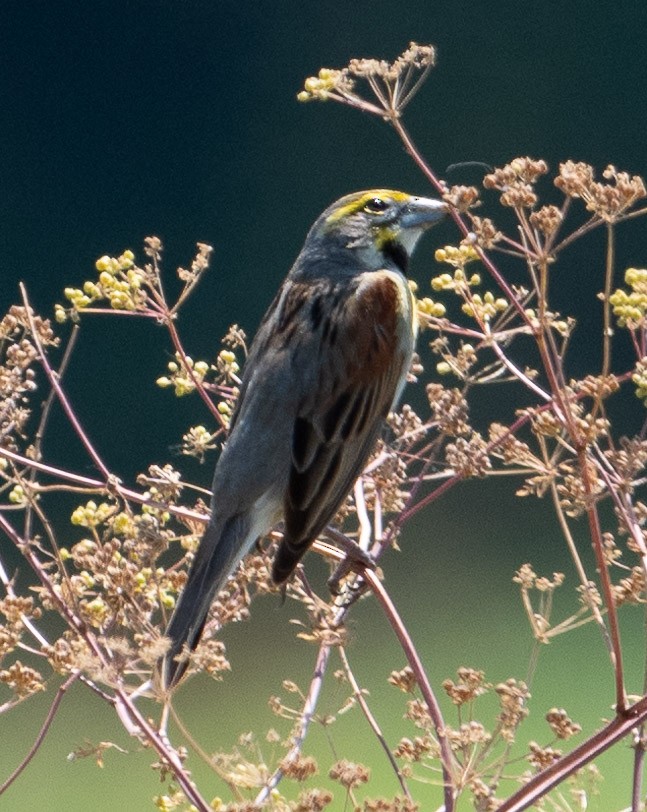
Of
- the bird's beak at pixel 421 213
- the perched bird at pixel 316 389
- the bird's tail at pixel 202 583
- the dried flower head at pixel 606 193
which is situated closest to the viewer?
the dried flower head at pixel 606 193

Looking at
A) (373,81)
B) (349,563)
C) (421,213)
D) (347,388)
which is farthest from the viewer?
(421,213)

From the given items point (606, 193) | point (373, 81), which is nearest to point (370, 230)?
point (373, 81)

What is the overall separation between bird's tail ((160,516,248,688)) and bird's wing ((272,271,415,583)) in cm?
13

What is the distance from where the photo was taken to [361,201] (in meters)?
2.83

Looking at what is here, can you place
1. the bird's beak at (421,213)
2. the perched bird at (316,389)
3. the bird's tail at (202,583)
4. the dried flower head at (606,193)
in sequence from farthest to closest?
1. the bird's beak at (421,213)
2. the perched bird at (316,389)
3. the bird's tail at (202,583)
4. the dried flower head at (606,193)

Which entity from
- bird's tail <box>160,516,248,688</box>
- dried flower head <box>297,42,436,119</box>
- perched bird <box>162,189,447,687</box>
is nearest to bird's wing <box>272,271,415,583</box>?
perched bird <box>162,189,447,687</box>

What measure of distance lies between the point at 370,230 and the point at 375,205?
0.05 meters

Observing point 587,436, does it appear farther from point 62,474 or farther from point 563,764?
point 62,474

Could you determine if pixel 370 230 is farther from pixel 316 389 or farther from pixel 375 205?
pixel 316 389

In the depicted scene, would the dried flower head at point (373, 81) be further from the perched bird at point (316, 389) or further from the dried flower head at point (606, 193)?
the perched bird at point (316, 389)

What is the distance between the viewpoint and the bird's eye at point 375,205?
280cm

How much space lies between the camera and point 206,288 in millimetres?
6465

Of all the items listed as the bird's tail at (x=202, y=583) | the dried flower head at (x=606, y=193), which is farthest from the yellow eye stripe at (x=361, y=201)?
the dried flower head at (x=606, y=193)

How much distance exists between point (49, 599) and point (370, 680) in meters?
3.42
